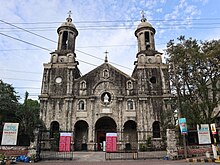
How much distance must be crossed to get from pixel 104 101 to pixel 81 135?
213 inches

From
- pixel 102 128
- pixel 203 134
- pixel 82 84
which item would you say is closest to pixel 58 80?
pixel 82 84

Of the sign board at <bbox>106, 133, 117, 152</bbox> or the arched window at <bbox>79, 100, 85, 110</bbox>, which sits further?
the arched window at <bbox>79, 100, 85, 110</bbox>

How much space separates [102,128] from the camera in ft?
84.8

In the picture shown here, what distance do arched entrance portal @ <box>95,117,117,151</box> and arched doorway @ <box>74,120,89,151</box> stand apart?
4.93ft

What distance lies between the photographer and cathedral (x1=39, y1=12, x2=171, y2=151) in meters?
23.8

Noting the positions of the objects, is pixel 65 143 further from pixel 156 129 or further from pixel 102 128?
pixel 156 129

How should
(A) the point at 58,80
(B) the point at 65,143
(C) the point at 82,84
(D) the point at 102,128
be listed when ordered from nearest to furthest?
1. (B) the point at 65,143
2. (D) the point at 102,128
3. (C) the point at 82,84
4. (A) the point at 58,80

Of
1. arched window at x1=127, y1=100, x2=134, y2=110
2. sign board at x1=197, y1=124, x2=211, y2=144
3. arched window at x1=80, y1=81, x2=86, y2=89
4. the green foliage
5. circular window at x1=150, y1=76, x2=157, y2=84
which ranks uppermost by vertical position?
circular window at x1=150, y1=76, x2=157, y2=84

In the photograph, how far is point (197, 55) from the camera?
17.0 m

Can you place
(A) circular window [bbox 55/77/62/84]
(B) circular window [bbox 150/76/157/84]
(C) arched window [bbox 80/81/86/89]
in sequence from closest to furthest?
(C) arched window [bbox 80/81/86/89]
(A) circular window [bbox 55/77/62/84]
(B) circular window [bbox 150/76/157/84]

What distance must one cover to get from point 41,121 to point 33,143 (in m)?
8.96

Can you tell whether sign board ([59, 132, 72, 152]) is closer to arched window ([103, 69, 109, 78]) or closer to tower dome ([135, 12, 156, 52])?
arched window ([103, 69, 109, 78])

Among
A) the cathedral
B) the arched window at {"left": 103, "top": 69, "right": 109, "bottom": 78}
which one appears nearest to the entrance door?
the cathedral

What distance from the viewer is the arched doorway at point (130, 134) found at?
23750 millimetres
